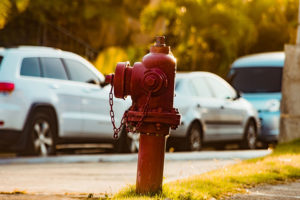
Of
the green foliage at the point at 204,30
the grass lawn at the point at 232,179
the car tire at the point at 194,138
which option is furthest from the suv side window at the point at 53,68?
the green foliage at the point at 204,30

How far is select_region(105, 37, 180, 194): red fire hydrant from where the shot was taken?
6.83m

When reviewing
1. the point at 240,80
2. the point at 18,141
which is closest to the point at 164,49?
the point at 18,141

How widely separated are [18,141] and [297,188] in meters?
5.51

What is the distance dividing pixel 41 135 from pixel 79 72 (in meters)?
1.54

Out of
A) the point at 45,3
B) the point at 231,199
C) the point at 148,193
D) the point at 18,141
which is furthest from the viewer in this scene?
the point at 45,3

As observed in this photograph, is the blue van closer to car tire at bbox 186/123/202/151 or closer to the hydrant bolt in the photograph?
car tire at bbox 186/123/202/151

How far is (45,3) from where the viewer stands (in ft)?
80.3

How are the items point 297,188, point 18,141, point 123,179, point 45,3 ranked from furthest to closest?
point 45,3 < point 18,141 < point 123,179 < point 297,188

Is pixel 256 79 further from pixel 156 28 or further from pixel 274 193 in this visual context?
pixel 274 193

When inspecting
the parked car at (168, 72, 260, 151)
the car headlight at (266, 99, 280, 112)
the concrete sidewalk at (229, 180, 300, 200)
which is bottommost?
the concrete sidewalk at (229, 180, 300, 200)

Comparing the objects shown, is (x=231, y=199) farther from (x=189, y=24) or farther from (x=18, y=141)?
(x=189, y=24)

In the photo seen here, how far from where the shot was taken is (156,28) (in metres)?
30.0

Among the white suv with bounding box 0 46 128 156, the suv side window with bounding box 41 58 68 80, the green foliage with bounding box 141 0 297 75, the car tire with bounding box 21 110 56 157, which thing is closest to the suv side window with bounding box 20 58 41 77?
the white suv with bounding box 0 46 128 156

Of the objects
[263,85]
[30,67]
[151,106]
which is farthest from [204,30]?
[151,106]
